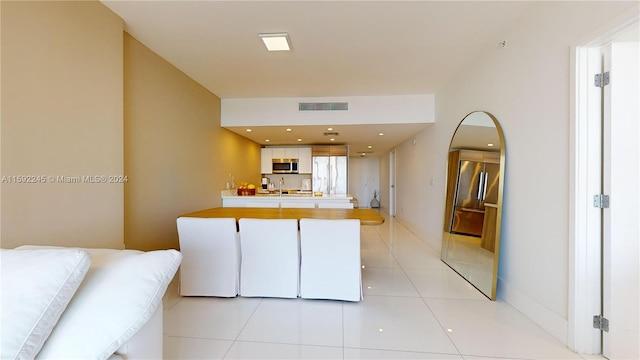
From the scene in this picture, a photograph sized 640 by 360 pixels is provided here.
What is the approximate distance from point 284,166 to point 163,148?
4.12m

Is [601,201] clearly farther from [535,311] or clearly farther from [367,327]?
[367,327]

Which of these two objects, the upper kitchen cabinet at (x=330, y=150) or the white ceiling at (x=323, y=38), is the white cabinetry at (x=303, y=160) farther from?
the white ceiling at (x=323, y=38)

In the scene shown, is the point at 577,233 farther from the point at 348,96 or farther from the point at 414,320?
the point at 348,96

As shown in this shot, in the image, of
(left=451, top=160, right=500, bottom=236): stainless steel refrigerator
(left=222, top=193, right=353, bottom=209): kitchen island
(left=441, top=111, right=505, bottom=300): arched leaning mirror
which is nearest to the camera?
(left=441, top=111, right=505, bottom=300): arched leaning mirror

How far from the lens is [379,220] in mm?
2580

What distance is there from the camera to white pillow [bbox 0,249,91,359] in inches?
33.2

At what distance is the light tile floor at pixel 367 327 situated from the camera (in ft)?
5.90

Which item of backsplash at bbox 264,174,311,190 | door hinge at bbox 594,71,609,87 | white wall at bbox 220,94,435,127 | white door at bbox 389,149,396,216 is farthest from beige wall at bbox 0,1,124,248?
white door at bbox 389,149,396,216

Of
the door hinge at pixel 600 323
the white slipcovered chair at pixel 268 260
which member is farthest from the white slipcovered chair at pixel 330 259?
the door hinge at pixel 600 323

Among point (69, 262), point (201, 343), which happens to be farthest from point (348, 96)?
point (69, 262)

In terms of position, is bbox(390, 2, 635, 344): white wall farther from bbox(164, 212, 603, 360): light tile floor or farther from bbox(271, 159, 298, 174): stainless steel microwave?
bbox(271, 159, 298, 174): stainless steel microwave

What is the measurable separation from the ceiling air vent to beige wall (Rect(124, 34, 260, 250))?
1.51m

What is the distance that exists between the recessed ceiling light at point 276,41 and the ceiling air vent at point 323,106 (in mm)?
1782

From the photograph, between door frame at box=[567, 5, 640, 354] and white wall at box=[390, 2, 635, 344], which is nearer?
door frame at box=[567, 5, 640, 354]
